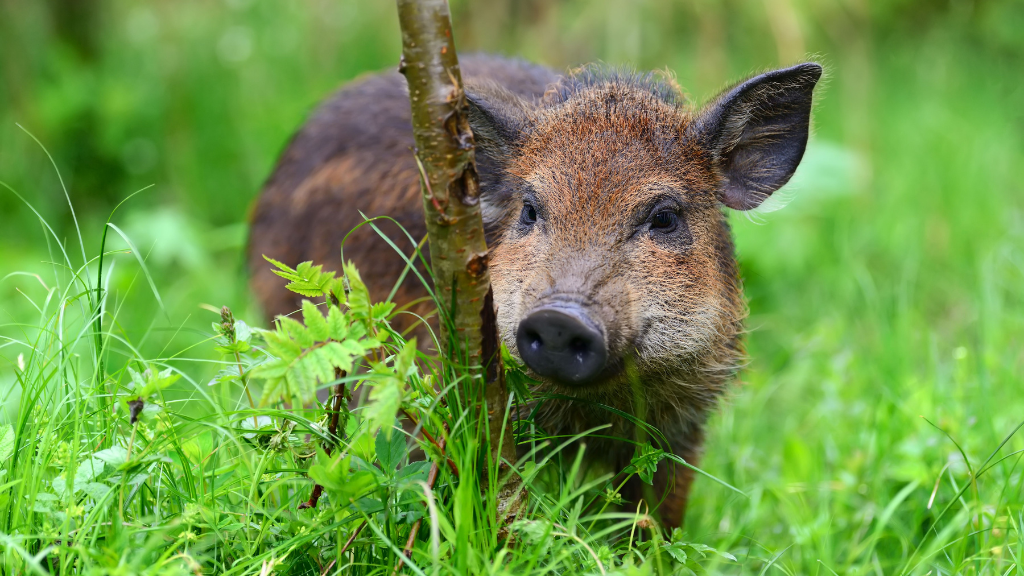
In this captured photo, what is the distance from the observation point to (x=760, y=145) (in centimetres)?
336

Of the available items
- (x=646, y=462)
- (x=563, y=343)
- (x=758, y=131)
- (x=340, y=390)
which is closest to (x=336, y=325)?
(x=340, y=390)

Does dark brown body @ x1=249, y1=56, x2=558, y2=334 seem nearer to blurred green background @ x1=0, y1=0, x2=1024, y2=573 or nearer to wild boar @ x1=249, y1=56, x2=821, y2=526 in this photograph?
wild boar @ x1=249, y1=56, x2=821, y2=526

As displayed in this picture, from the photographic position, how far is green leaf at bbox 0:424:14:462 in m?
2.28

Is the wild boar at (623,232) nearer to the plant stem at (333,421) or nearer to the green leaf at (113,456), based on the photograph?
the plant stem at (333,421)

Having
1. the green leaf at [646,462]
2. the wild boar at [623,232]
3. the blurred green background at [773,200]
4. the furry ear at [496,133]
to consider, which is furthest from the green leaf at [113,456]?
the blurred green background at [773,200]

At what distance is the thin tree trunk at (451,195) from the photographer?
2115mm

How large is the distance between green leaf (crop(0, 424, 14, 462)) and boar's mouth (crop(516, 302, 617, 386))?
136 centimetres

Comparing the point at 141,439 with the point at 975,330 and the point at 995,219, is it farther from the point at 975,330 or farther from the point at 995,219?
the point at 995,219

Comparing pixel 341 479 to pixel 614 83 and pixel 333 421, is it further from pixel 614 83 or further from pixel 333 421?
pixel 614 83

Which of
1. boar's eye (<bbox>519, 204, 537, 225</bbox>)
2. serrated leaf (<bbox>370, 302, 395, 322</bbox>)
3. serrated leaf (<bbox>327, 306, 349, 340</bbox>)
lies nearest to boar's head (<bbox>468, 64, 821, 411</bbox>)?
boar's eye (<bbox>519, 204, 537, 225</bbox>)

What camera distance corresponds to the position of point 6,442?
2.32 m

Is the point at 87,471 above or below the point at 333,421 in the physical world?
below

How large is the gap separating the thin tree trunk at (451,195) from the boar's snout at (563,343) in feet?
0.47

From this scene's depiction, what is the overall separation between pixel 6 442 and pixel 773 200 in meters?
2.68
